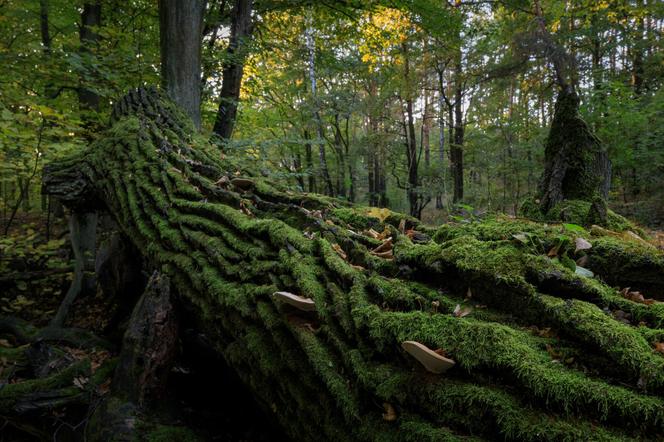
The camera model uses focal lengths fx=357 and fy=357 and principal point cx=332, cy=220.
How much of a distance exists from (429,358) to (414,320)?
225 mm

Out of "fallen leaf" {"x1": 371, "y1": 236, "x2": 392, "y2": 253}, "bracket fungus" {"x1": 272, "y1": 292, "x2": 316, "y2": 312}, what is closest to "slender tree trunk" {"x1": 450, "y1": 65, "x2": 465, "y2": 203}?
"fallen leaf" {"x1": 371, "y1": 236, "x2": 392, "y2": 253}

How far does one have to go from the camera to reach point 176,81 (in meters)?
5.25

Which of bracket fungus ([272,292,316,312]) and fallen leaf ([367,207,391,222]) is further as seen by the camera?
fallen leaf ([367,207,391,222])

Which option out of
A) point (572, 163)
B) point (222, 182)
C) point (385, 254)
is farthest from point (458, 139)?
point (385, 254)

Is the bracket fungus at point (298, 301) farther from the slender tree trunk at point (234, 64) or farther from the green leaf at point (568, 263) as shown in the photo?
the slender tree trunk at point (234, 64)

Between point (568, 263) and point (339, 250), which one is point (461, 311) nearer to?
point (568, 263)

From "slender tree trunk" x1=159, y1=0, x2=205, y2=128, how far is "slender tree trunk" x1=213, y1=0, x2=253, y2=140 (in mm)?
1438

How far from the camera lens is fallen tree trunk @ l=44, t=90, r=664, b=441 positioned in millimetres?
1048

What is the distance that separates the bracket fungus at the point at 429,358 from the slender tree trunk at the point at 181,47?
5.23 m

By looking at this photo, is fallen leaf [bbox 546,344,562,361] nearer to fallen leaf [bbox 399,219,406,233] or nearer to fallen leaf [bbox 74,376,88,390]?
fallen leaf [bbox 399,219,406,233]

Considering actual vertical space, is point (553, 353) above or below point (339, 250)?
below

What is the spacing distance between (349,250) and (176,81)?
4587 mm

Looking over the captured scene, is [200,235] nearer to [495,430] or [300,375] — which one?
[300,375]

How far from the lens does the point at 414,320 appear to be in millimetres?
1344
